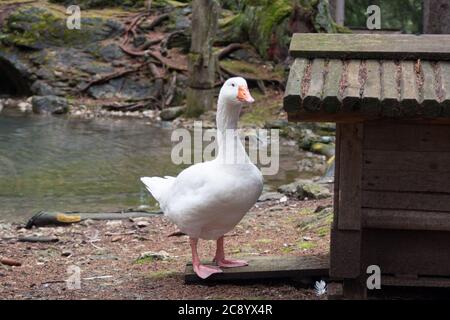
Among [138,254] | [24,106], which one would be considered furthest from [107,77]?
[138,254]

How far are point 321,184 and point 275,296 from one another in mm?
4933

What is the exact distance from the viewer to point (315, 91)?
13.7ft

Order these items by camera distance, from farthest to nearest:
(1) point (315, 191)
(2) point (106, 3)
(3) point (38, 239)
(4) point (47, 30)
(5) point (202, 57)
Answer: (2) point (106, 3) → (4) point (47, 30) → (5) point (202, 57) → (1) point (315, 191) → (3) point (38, 239)

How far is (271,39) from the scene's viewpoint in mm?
19797

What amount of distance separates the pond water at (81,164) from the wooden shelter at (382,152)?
16.3 ft

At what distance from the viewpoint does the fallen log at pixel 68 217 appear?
27.3 feet

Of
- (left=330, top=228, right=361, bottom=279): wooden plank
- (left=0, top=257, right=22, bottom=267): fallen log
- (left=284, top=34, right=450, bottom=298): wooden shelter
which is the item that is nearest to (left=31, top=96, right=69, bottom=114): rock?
(left=0, top=257, right=22, bottom=267): fallen log

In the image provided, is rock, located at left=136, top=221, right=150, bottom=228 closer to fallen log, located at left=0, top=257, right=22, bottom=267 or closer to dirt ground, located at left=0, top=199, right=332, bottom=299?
dirt ground, located at left=0, top=199, right=332, bottom=299

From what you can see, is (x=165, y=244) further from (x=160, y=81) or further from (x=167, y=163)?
(x=160, y=81)

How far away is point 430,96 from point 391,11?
28925mm

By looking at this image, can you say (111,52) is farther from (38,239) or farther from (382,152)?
(382,152)

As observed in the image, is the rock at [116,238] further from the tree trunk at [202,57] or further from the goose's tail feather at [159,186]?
the tree trunk at [202,57]

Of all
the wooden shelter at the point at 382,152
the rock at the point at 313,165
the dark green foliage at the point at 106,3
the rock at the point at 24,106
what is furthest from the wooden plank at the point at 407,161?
the dark green foliage at the point at 106,3

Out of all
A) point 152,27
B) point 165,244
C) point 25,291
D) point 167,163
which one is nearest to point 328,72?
point 25,291
